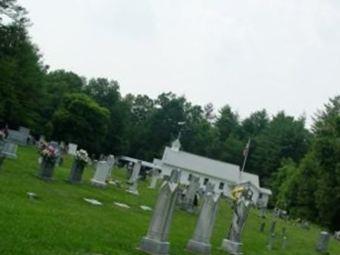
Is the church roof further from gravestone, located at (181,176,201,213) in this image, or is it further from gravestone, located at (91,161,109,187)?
gravestone, located at (91,161,109,187)

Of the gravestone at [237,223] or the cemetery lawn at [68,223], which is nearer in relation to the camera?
the cemetery lawn at [68,223]

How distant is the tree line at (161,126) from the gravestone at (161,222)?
4148cm

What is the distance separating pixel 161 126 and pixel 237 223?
91.7 m

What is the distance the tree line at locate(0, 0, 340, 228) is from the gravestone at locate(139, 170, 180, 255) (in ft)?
136

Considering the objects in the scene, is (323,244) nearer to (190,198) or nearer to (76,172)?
(190,198)

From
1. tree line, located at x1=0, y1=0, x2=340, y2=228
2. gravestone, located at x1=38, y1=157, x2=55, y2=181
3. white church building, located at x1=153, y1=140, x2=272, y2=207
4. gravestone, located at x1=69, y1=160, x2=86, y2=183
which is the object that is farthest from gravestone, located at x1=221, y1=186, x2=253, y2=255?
white church building, located at x1=153, y1=140, x2=272, y2=207

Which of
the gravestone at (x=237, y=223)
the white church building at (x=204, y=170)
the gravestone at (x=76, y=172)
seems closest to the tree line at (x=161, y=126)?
the white church building at (x=204, y=170)

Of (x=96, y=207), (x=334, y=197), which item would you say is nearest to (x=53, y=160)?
(x=96, y=207)

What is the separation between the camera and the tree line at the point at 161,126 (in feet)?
191

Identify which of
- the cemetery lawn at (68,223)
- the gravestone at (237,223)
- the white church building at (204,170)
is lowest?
the cemetery lawn at (68,223)

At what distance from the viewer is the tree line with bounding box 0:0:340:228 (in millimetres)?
58219

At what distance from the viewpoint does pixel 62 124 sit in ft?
263

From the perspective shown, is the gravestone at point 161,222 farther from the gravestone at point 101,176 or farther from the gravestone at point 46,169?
the gravestone at point 101,176

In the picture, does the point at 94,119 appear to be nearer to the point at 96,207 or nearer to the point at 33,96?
the point at 33,96
